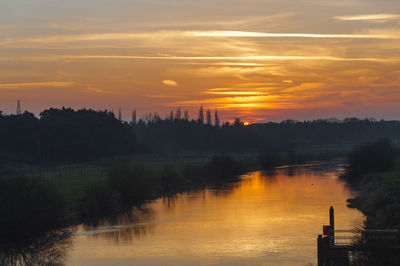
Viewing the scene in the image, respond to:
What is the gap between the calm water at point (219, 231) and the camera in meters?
35.3

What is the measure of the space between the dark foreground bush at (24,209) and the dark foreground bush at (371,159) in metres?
59.8

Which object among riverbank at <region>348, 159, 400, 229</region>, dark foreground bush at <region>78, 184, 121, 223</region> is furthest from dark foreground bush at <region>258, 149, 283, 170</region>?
dark foreground bush at <region>78, 184, 121, 223</region>

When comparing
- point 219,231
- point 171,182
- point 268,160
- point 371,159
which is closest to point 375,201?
point 219,231

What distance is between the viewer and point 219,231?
43.4 metres

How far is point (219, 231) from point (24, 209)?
46.6ft

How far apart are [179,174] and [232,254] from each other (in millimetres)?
41975

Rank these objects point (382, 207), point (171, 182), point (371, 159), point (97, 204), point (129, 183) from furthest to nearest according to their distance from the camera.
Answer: point (371, 159) < point (171, 182) < point (129, 183) < point (97, 204) < point (382, 207)

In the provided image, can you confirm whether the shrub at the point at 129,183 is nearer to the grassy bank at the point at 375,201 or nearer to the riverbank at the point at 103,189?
the riverbank at the point at 103,189

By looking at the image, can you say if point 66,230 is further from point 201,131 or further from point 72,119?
point 201,131

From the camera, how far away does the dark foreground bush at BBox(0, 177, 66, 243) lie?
39625 mm

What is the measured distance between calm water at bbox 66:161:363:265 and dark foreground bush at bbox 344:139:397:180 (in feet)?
88.6

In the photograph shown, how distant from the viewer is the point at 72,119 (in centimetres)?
12225

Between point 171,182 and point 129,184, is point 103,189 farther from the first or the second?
point 171,182

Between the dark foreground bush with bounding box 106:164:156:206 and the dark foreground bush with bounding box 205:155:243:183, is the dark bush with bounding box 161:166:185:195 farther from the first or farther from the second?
the dark foreground bush with bounding box 205:155:243:183
